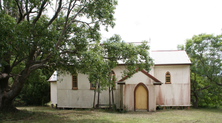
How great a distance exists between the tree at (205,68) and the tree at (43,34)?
1379 centimetres

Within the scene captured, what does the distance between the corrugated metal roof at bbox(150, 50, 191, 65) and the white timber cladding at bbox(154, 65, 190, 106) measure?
1.86ft

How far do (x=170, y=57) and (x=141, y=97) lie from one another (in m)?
6.81

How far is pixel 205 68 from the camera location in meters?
22.8

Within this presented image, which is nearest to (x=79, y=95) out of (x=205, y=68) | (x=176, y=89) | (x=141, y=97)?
(x=141, y=97)

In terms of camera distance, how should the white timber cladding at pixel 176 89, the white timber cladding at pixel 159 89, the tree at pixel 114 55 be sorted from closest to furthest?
the tree at pixel 114 55, the white timber cladding at pixel 159 89, the white timber cladding at pixel 176 89

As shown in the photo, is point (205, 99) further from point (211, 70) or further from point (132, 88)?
point (132, 88)

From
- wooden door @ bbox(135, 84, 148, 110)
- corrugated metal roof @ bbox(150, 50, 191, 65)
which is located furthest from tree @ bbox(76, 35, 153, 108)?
corrugated metal roof @ bbox(150, 50, 191, 65)

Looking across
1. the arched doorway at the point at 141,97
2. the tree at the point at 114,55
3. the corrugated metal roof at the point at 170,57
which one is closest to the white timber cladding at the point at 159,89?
the corrugated metal roof at the point at 170,57

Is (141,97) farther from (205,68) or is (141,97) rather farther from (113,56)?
(205,68)

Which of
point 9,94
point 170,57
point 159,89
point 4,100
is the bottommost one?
point 4,100

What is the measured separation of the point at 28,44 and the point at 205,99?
22.5 metres

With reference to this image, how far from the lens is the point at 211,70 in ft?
73.7

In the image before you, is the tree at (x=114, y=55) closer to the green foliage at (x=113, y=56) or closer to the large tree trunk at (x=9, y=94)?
the green foliage at (x=113, y=56)

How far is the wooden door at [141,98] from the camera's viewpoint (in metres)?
19.1
